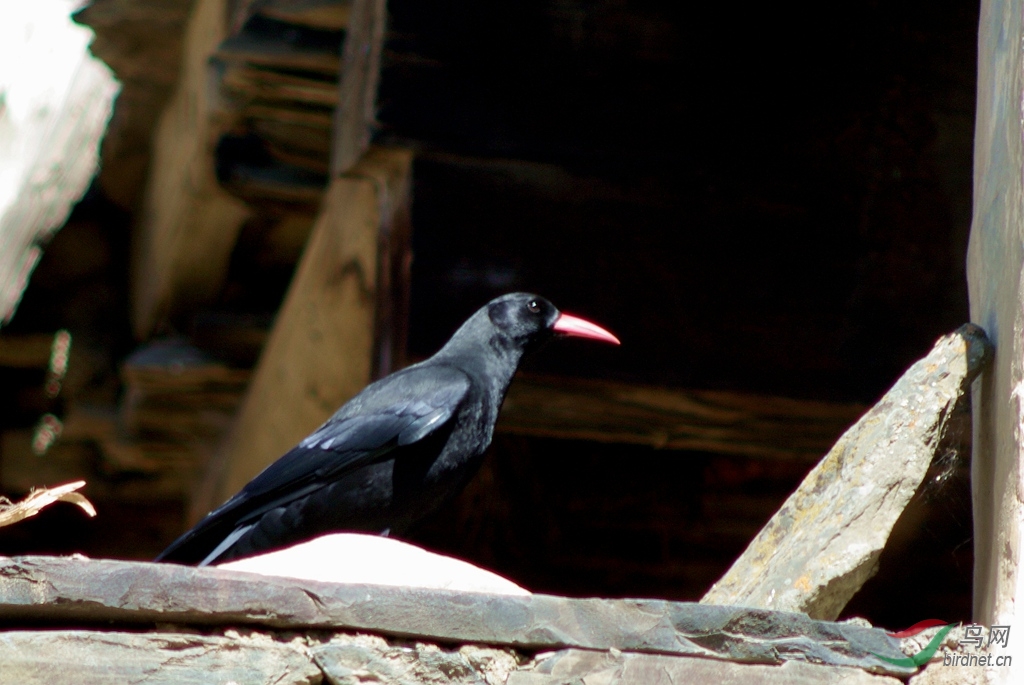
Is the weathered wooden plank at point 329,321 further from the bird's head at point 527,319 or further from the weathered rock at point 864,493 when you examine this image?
the weathered rock at point 864,493

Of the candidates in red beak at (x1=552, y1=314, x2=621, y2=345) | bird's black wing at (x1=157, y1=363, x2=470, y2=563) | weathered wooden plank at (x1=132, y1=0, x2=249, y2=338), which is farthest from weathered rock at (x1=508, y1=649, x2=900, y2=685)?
weathered wooden plank at (x1=132, y1=0, x2=249, y2=338)

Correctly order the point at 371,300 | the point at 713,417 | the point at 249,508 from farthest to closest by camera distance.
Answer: the point at 371,300, the point at 713,417, the point at 249,508

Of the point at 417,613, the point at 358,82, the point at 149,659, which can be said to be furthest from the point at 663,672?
the point at 358,82

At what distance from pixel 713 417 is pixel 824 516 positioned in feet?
3.87

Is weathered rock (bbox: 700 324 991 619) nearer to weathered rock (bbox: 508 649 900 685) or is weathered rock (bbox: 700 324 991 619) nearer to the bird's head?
weathered rock (bbox: 508 649 900 685)

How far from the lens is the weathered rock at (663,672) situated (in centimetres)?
179

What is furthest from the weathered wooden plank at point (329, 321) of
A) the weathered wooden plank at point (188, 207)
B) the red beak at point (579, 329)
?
the red beak at point (579, 329)

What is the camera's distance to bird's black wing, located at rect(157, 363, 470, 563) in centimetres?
298

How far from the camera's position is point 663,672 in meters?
1.81

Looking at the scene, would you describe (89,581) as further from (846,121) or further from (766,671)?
(846,121)

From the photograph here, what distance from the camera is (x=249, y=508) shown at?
299 centimetres

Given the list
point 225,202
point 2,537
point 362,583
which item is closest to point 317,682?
point 362,583
